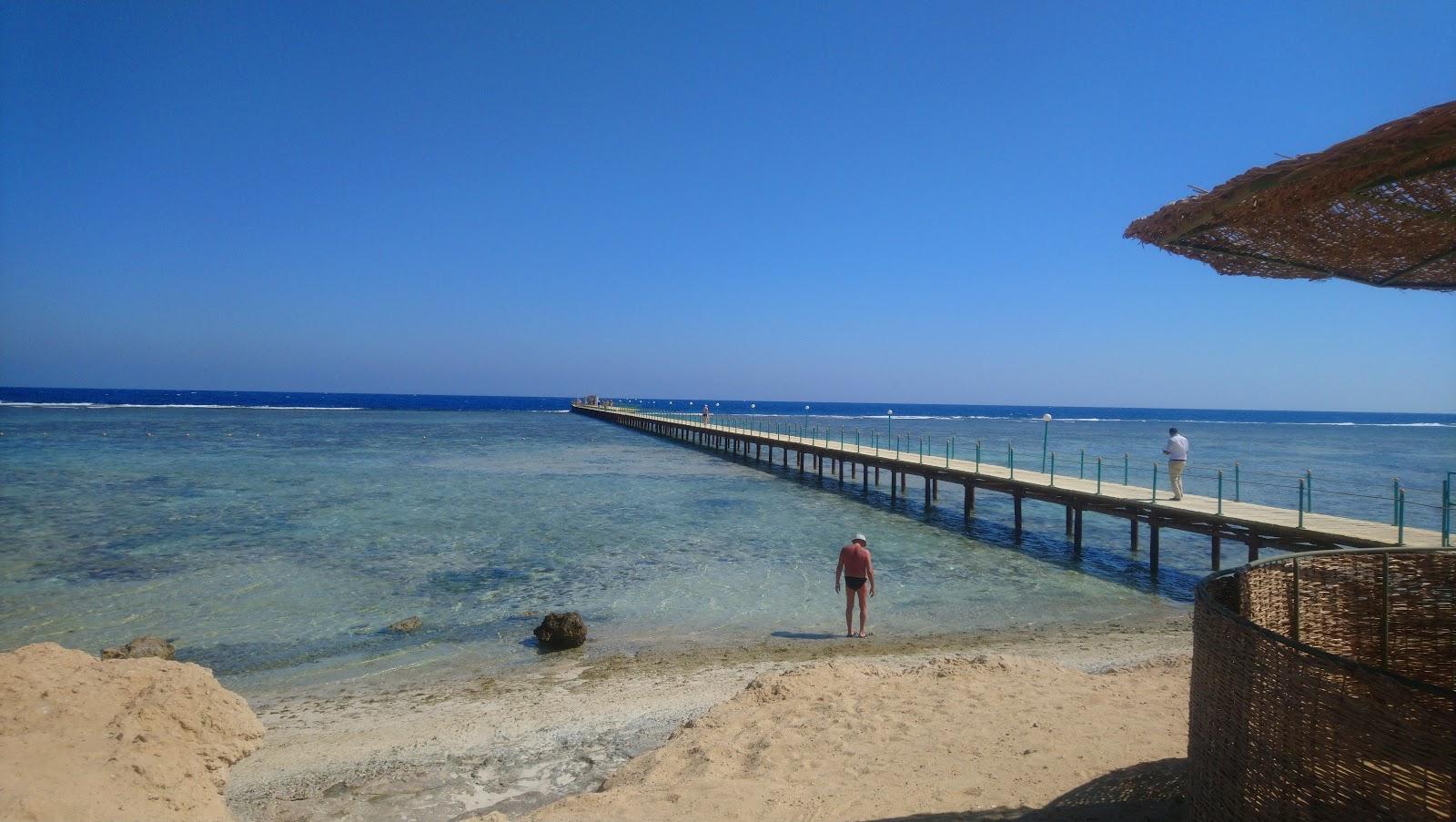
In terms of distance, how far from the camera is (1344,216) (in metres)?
3.24

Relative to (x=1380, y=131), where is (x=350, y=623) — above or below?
below

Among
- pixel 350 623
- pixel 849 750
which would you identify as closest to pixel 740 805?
pixel 849 750

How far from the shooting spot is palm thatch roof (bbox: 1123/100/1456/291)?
278 cm

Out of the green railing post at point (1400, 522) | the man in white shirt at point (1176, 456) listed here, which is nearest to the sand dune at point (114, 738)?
the green railing post at point (1400, 522)

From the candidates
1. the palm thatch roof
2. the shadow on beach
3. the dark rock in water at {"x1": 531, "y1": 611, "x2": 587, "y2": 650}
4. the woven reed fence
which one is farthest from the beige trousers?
the palm thatch roof

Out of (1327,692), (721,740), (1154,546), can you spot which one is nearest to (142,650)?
(721,740)

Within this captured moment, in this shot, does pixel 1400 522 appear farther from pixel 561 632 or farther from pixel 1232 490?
pixel 1232 490

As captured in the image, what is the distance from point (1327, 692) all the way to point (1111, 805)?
2.46 metres

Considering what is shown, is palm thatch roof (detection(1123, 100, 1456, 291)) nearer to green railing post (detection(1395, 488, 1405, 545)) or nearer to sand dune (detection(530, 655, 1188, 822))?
sand dune (detection(530, 655, 1188, 822))

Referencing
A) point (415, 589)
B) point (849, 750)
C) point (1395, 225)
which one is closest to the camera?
point (1395, 225)

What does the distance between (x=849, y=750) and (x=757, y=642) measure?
4428mm

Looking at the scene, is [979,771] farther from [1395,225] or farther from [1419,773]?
[1395,225]

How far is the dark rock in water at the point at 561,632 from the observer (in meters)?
10.0

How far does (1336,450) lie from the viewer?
5425 centimetres
